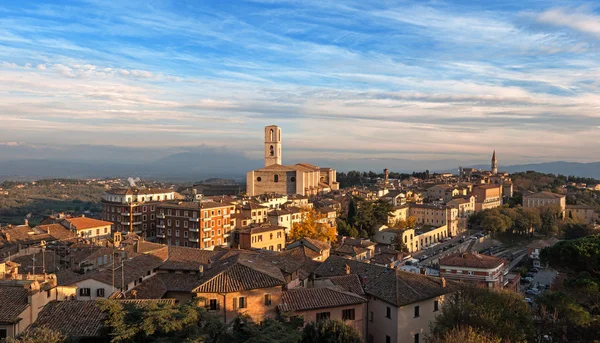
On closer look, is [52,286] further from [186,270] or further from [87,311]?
[186,270]

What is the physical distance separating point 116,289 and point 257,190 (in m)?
48.3

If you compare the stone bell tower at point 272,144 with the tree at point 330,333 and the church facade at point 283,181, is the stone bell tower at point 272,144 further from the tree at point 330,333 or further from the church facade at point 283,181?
the tree at point 330,333

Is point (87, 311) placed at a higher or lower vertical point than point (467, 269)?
higher

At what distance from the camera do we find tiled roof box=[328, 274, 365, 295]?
1613cm

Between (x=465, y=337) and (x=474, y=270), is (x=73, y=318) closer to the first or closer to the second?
(x=465, y=337)

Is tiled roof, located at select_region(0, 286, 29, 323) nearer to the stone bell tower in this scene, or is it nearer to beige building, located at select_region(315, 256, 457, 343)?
beige building, located at select_region(315, 256, 457, 343)

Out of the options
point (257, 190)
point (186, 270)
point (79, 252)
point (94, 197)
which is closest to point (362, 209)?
point (257, 190)

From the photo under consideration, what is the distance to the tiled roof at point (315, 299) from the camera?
45.9 ft

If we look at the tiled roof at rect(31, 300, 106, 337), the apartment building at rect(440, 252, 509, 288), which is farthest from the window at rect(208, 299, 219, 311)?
the apartment building at rect(440, 252, 509, 288)

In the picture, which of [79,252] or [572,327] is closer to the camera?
[572,327]

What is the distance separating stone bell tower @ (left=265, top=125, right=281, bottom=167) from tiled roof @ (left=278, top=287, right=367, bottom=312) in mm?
60622

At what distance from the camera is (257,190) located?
6406 centimetres

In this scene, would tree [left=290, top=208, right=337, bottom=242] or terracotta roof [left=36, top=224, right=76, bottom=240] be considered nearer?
terracotta roof [left=36, top=224, right=76, bottom=240]

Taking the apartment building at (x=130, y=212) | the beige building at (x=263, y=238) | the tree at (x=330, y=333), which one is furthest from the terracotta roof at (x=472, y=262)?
the apartment building at (x=130, y=212)
